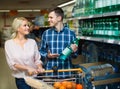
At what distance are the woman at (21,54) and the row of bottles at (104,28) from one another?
931 mm

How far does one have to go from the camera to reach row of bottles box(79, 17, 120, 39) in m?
2.87

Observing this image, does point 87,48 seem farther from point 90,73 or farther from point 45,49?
point 90,73

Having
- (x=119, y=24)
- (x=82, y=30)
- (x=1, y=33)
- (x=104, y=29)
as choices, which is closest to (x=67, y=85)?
(x=119, y=24)

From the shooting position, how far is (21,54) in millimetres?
3041

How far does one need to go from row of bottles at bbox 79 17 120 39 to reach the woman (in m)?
0.93

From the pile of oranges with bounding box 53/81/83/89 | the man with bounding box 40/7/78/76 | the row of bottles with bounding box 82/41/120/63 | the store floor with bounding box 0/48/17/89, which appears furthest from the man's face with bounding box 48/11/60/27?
the store floor with bounding box 0/48/17/89

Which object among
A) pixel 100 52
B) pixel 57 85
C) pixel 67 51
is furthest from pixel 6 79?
pixel 57 85

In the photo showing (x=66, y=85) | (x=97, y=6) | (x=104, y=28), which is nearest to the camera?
(x=66, y=85)

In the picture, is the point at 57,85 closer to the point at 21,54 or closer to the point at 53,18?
the point at 21,54

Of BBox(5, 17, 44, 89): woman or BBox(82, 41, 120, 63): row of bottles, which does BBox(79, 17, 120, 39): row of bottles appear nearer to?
BBox(82, 41, 120, 63): row of bottles

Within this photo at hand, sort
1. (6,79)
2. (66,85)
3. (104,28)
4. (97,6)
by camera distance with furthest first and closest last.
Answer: (6,79) < (97,6) < (104,28) < (66,85)

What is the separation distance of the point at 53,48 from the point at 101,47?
1.11m

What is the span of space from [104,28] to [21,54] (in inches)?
45.1

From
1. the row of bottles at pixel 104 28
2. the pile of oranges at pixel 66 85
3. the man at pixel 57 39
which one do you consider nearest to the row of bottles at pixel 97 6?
the row of bottles at pixel 104 28
